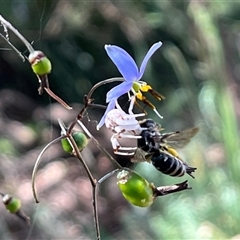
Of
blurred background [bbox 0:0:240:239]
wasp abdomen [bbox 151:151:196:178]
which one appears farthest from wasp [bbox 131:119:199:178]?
blurred background [bbox 0:0:240:239]

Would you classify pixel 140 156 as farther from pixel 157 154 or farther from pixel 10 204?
pixel 10 204

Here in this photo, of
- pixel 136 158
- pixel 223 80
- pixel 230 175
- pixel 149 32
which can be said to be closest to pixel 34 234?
pixel 230 175

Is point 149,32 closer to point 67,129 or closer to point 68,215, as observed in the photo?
point 68,215

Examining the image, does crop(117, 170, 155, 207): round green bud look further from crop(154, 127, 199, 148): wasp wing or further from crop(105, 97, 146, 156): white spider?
crop(154, 127, 199, 148): wasp wing

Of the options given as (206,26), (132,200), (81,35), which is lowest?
(81,35)

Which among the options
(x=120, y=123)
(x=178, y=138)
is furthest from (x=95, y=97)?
(x=120, y=123)
